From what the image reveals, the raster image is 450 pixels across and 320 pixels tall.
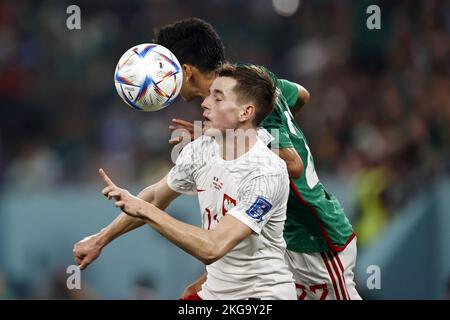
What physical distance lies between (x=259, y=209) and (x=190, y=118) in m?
6.79

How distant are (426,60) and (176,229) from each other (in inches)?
273

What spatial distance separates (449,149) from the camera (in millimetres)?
9945

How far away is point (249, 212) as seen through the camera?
16.4 ft

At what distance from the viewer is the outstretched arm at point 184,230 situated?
15.3 feet

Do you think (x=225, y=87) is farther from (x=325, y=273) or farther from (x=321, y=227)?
(x=325, y=273)

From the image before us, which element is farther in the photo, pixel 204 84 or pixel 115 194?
pixel 204 84

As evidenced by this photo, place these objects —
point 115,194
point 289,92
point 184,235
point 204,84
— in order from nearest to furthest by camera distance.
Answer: point 115,194 → point 184,235 → point 204,84 → point 289,92

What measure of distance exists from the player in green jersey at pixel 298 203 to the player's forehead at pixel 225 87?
49 cm

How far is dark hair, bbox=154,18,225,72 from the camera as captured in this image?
19.6ft

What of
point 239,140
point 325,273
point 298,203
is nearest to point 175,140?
point 239,140

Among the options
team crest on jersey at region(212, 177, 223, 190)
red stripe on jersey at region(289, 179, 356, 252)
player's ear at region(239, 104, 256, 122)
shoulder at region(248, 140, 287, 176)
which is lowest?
red stripe on jersey at region(289, 179, 356, 252)

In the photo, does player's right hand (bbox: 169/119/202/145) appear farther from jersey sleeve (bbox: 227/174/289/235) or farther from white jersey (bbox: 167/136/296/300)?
jersey sleeve (bbox: 227/174/289/235)

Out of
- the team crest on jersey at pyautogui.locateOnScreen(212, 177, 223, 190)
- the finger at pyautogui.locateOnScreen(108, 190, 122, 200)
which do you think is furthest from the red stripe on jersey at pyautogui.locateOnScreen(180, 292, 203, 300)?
the finger at pyautogui.locateOnScreen(108, 190, 122, 200)
